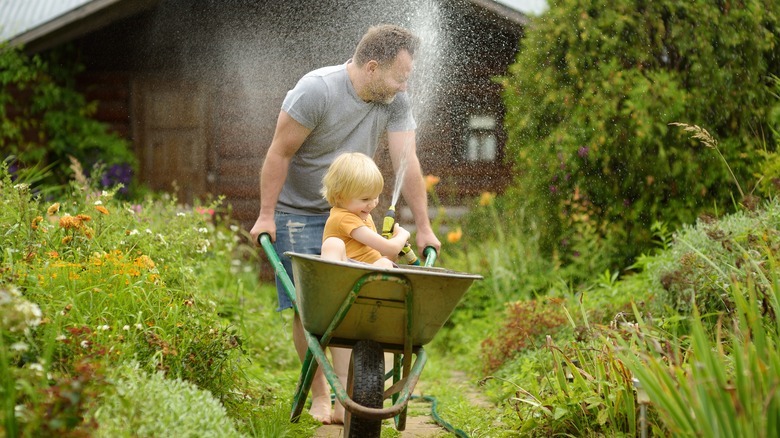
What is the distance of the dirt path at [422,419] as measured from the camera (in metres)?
3.33

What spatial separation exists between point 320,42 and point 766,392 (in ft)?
21.9

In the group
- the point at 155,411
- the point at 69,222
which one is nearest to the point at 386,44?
the point at 69,222

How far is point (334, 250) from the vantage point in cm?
278

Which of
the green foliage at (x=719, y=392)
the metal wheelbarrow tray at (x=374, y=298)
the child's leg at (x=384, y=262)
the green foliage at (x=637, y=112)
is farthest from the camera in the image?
the green foliage at (x=637, y=112)

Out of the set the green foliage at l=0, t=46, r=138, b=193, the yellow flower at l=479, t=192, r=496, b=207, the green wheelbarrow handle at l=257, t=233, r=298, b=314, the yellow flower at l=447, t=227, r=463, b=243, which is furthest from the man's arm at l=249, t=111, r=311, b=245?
the green foliage at l=0, t=46, r=138, b=193

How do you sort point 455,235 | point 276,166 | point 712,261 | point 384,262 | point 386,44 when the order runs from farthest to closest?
1. point 455,235
2. point 712,261
3. point 276,166
4. point 386,44
5. point 384,262

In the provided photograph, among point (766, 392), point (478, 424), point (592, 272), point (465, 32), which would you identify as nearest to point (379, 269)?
point (766, 392)

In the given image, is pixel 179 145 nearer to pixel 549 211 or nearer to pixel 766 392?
pixel 549 211

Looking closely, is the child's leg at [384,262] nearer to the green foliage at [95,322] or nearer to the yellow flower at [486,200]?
the green foliage at [95,322]

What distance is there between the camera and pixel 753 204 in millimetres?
3865

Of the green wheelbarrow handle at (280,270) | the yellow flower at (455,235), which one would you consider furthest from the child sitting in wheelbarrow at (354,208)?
the yellow flower at (455,235)

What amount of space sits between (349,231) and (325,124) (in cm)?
67

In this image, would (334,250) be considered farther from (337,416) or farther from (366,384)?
(337,416)

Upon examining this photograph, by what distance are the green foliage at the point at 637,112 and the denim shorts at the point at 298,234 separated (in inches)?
102
